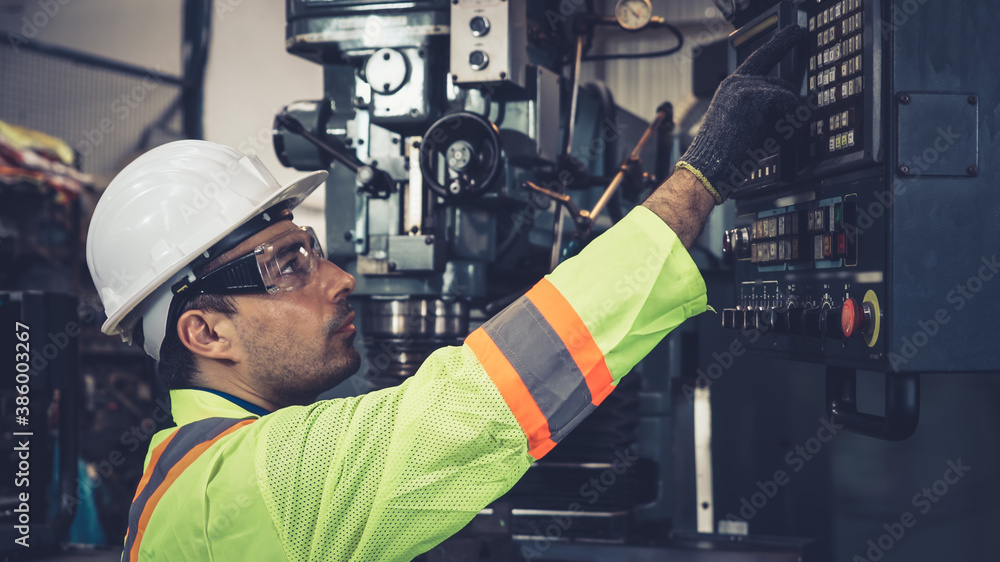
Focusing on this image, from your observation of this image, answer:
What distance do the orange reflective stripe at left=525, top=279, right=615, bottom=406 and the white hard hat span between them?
23.2 inches

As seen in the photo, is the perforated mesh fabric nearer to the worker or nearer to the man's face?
the worker

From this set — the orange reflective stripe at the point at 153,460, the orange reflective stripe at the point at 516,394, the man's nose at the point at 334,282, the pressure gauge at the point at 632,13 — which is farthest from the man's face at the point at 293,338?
the pressure gauge at the point at 632,13

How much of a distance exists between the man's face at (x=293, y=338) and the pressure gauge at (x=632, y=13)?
95 centimetres

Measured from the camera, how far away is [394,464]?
36.1 inches

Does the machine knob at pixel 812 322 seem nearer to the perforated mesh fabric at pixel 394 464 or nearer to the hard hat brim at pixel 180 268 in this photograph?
the perforated mesh fabric at pixel 394 464

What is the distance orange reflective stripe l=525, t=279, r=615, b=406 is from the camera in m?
0.89

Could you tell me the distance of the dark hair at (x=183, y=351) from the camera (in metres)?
1.26

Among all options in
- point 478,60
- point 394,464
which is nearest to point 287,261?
point 394,464

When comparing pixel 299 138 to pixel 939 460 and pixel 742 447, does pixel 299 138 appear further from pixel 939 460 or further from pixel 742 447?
pixel 939 460

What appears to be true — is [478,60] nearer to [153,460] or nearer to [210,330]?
[210,330]

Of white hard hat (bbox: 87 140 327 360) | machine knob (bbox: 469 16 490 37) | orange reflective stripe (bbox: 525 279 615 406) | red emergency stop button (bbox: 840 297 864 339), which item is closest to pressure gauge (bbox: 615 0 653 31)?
machine knob (bbox: 469 16 490 37)

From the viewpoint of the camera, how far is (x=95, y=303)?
14.1ft

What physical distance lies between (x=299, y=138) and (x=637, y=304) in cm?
127

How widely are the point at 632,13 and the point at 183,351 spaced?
119 centimetres
